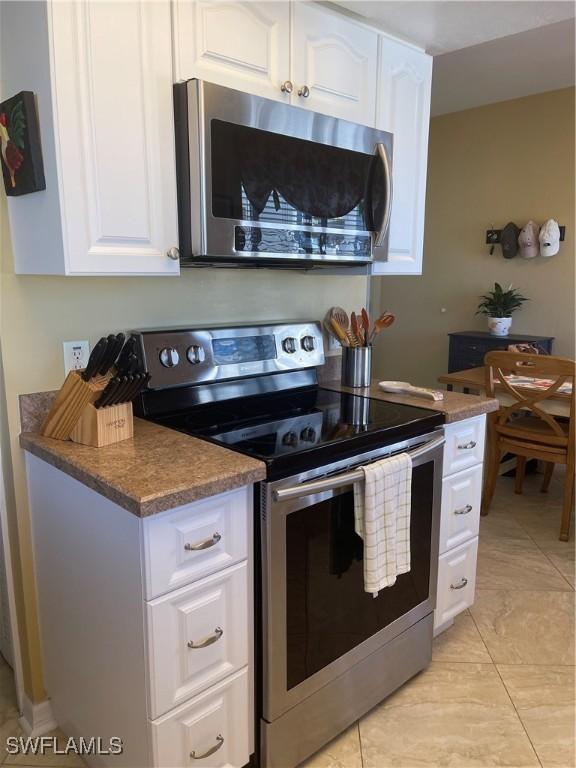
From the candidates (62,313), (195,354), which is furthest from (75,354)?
(195,354)

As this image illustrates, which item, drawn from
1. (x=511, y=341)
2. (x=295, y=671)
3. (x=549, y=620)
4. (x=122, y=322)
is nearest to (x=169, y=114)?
(x=122, y=322)

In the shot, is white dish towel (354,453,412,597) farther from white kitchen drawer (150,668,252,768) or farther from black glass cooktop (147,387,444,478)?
white kitchen drawer (150,668,252,768)

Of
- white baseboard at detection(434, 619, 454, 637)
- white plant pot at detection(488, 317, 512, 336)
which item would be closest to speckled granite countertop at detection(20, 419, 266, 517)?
white baseboard at detection(434, 619, 454, 637)

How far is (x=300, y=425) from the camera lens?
165cm

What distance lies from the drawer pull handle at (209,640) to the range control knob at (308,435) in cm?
50

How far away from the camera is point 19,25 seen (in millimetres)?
1308

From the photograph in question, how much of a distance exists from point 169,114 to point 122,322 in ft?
1.99

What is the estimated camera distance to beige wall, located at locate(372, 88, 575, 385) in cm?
431

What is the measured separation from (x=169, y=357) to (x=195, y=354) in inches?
3.7

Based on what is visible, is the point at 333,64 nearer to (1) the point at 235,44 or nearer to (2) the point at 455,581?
(1) the point at 235,44

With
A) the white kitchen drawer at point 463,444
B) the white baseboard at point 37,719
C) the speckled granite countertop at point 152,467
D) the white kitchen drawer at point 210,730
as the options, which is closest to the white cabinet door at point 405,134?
the white kitchen drawer at point 463,444

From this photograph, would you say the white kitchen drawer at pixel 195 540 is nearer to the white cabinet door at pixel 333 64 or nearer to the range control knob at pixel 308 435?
the range control knob at pixel 308 435

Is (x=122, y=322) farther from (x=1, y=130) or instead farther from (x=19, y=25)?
(x=19, y=25)

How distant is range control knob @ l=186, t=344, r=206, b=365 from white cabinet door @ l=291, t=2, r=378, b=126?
2.59 ft
